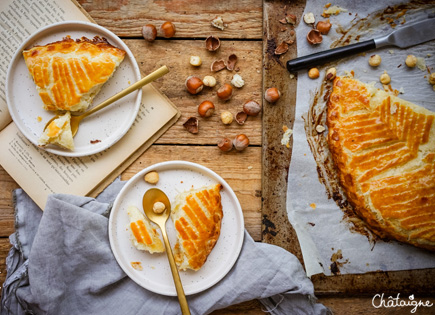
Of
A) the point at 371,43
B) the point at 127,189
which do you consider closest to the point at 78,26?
the point at 127,189

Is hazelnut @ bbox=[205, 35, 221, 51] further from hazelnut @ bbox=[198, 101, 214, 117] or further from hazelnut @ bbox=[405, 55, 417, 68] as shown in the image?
hazelnut @ bbox=[405, 55, 417, 68]

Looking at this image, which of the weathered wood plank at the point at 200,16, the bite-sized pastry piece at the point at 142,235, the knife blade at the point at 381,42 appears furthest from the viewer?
the weathered wood plank at the point at 200,16

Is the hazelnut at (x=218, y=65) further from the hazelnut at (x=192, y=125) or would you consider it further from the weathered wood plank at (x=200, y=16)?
the hazelnut at (x=192, y=125)

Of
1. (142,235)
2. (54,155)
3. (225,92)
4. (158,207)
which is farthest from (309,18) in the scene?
(54,155)

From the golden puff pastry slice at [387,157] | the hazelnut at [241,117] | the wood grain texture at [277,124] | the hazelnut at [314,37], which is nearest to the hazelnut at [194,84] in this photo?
the hazelnut at [241,117]

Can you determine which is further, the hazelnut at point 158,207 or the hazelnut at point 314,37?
the hazelnut at point 314,37

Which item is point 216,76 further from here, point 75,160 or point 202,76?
point 75,160
